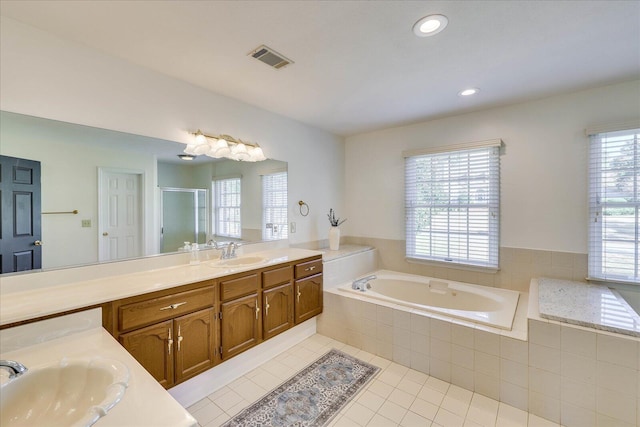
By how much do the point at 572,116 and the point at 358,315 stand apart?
2831mm

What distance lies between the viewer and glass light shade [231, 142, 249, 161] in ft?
8.53

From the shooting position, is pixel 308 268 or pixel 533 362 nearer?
pixel 533 362

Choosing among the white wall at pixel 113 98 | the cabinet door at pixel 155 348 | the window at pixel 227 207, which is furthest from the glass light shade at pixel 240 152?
the cabinet door at pixel 155 348

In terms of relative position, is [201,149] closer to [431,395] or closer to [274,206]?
[274,206]

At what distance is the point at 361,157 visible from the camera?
158 inches

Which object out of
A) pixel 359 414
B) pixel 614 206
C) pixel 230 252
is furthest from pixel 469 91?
pixel 359 414

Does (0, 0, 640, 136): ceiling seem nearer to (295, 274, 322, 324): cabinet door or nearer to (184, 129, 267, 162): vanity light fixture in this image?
(184, 129, 267, 162): vanity light fixture

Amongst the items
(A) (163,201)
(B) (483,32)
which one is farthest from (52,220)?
(B) (483,32)

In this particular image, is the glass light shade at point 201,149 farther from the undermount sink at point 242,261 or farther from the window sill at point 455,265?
the window sill at point 455,265

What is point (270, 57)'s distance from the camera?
6.29 feet

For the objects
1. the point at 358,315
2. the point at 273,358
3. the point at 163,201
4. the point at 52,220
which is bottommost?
the point at 273,358

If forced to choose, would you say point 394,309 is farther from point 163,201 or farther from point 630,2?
point 630,2

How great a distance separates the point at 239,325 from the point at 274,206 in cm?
142

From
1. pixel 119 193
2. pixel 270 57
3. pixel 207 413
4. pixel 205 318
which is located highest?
pixel 270 57
